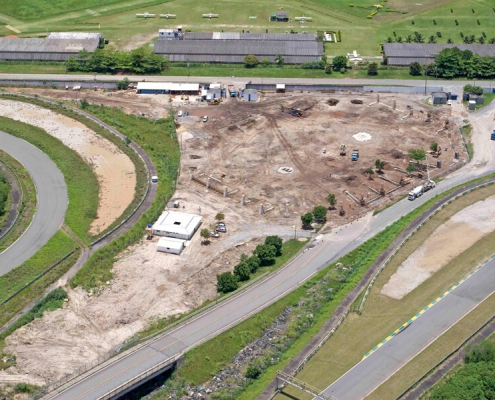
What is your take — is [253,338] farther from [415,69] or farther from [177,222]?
A: [415,69]

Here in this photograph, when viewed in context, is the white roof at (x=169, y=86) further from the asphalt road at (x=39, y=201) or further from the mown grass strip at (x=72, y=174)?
the asphalt road at (x=39, y=201)

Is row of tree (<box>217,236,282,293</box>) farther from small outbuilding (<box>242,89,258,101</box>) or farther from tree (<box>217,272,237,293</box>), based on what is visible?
small outbuilding (<box>242,89,258,101</box>)

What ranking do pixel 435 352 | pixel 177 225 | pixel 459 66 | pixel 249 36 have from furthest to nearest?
pixel 249 36, pixel 459 66, pixel 177 225, pixel 435 352

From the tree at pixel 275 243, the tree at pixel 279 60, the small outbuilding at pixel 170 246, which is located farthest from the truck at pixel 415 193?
the tree at pixel 279 60

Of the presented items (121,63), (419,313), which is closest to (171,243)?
(419,313)

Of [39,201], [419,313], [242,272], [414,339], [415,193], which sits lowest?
[414,339]

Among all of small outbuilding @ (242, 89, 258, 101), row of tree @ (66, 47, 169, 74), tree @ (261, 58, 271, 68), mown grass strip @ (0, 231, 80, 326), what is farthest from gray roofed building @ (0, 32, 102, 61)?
mown grass strip @ (0, 231, 80, 326)
